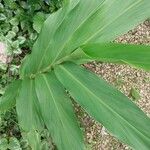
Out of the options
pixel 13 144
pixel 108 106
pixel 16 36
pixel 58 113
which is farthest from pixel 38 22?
pixel 108 106

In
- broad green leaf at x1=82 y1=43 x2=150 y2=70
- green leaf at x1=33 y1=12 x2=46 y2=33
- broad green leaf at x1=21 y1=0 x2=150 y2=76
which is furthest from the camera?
green leaf at x1=33 y1=12 x2=46 y2=33

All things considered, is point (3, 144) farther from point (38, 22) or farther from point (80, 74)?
point (80, 74)

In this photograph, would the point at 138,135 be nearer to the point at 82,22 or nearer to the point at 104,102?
the point at 104,102

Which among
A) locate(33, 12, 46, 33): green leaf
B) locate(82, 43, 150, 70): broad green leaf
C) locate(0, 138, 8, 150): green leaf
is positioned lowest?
locate(0, 138, 8, 150): green leaf

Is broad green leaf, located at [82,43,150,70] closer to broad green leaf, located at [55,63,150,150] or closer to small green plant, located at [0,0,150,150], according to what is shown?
small green plant, located at [0,0,150,150]

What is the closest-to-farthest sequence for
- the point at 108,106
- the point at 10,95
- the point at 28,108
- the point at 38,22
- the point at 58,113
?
the point at 108,106
the point at 58,113
the point at 28,108
the point at 10,95
the point at 38,22

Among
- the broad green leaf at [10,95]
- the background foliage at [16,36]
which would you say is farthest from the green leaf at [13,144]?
the broad green leaf at [10,95]

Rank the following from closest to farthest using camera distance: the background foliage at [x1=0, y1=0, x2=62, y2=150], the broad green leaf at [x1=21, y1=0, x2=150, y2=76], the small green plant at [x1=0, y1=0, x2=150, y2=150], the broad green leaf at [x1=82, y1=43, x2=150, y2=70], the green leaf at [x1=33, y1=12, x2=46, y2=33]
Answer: the broad green leaf at [x1=82, y1=43, x2=150, y2=70] < the small green plant at [x1=0, y1=0, x2=150, y2=150] < the broad green leaf at [x1=21, y1=0, x2=150, y2=76] < the background foliage at [x1=0, y1=0, x2=62, y2=150] < the green leaf at [x1=33, y1=12, x2=46, y2=33]

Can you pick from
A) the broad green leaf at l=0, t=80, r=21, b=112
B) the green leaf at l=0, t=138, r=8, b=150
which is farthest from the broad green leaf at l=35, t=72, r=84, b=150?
the green leaf at l=0, t=138, r=8, b=150
